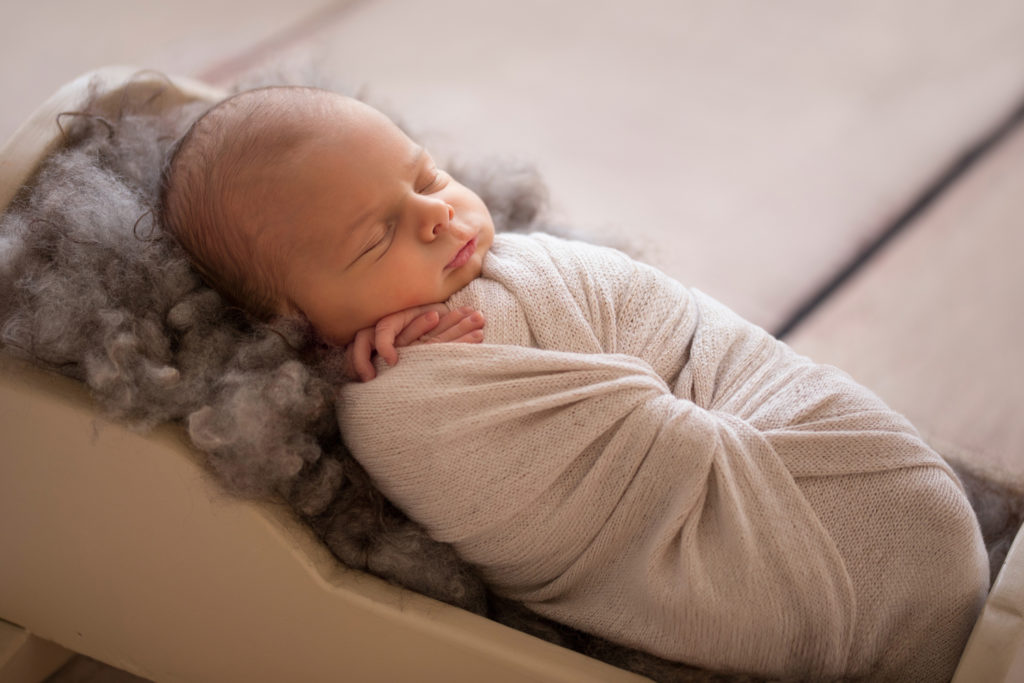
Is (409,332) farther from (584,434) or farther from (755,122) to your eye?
(755,122)

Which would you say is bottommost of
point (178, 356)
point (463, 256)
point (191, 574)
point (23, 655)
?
point (23, 655)

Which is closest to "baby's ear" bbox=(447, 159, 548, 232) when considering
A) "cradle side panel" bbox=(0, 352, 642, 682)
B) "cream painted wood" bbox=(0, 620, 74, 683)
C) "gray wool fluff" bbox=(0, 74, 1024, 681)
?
"gray wool fluff" bbox=(0, 74, 1024, 681)

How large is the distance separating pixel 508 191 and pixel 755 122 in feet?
3.04

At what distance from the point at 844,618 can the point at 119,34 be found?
1.82 m

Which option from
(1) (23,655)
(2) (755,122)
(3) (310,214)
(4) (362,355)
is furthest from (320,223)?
(2) (755,122)

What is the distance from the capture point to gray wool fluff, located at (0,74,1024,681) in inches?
31.5

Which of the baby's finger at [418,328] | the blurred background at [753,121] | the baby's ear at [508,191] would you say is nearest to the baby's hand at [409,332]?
the baby's finger at [418,328]

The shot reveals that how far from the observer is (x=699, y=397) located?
906mm

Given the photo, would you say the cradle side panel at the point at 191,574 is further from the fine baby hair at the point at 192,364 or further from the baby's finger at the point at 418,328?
the baby's finger at the point at 418,328

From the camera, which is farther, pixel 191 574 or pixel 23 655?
pixel 23 655

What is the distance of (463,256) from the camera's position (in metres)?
0.93

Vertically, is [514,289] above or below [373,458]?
above

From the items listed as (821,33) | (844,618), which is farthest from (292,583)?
(821,33)

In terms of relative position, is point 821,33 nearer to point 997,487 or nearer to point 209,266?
point 997,487
